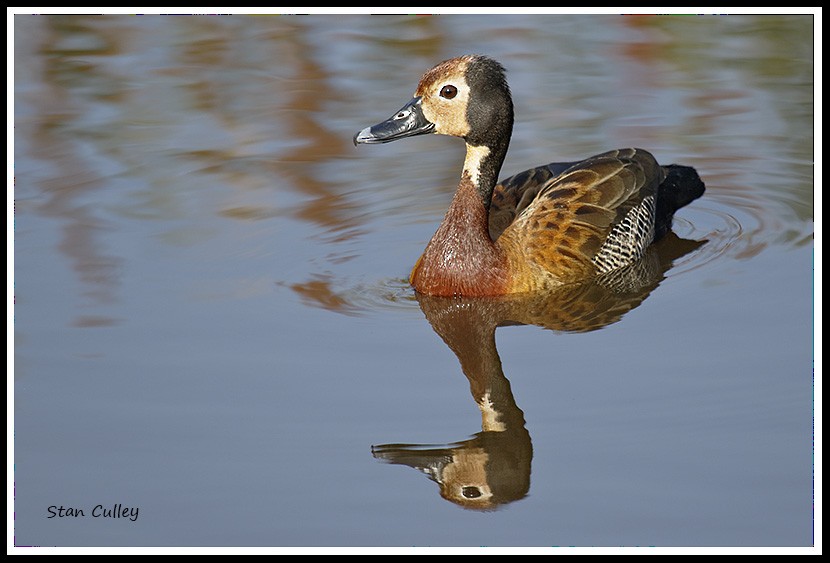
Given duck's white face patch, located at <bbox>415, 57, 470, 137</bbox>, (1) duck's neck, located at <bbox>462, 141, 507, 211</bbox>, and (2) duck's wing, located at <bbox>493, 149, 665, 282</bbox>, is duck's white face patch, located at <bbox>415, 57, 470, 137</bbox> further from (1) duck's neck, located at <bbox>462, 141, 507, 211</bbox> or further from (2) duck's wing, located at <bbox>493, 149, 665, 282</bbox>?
(2) duck's wing, located at <bbox>493, 149, 665, 282</bbox>

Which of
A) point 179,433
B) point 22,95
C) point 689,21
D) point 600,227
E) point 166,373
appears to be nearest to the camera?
point 179,433

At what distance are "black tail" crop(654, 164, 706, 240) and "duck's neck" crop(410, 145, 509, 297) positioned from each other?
1441 millimetres

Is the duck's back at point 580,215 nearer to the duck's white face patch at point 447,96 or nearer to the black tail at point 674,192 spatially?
the black tail at point 674,192

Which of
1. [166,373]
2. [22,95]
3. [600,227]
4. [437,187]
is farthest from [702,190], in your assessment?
[22,95]

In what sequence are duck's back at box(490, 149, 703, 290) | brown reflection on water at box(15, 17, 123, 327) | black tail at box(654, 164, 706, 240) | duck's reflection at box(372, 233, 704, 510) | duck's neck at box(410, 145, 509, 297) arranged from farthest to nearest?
black tail at box(654, 164, 706, 240) < brown reflection on water at box(15, 17, 123, 327) < duck's back at box(490, 149, 703, 290) < duck's neck at box(410, 145, 509, 297) < duck's reflection at box(372, 233, 704, 510)

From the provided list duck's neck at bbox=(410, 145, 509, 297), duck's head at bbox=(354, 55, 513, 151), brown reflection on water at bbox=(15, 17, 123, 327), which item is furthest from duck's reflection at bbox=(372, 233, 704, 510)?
brown reflection on water at bbox=(15, 17, 123, 327)

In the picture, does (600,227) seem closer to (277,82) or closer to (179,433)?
(179,433)

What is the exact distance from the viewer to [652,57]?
1255 centimetres

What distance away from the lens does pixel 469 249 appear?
8.20m

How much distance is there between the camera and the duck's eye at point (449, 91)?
820 cm

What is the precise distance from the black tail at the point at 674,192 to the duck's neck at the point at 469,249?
4.73 ft

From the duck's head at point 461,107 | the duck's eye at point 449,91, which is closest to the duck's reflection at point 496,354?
the duck's head at point 461,107

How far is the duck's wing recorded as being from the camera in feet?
27.4

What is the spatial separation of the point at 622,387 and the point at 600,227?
2.08m
